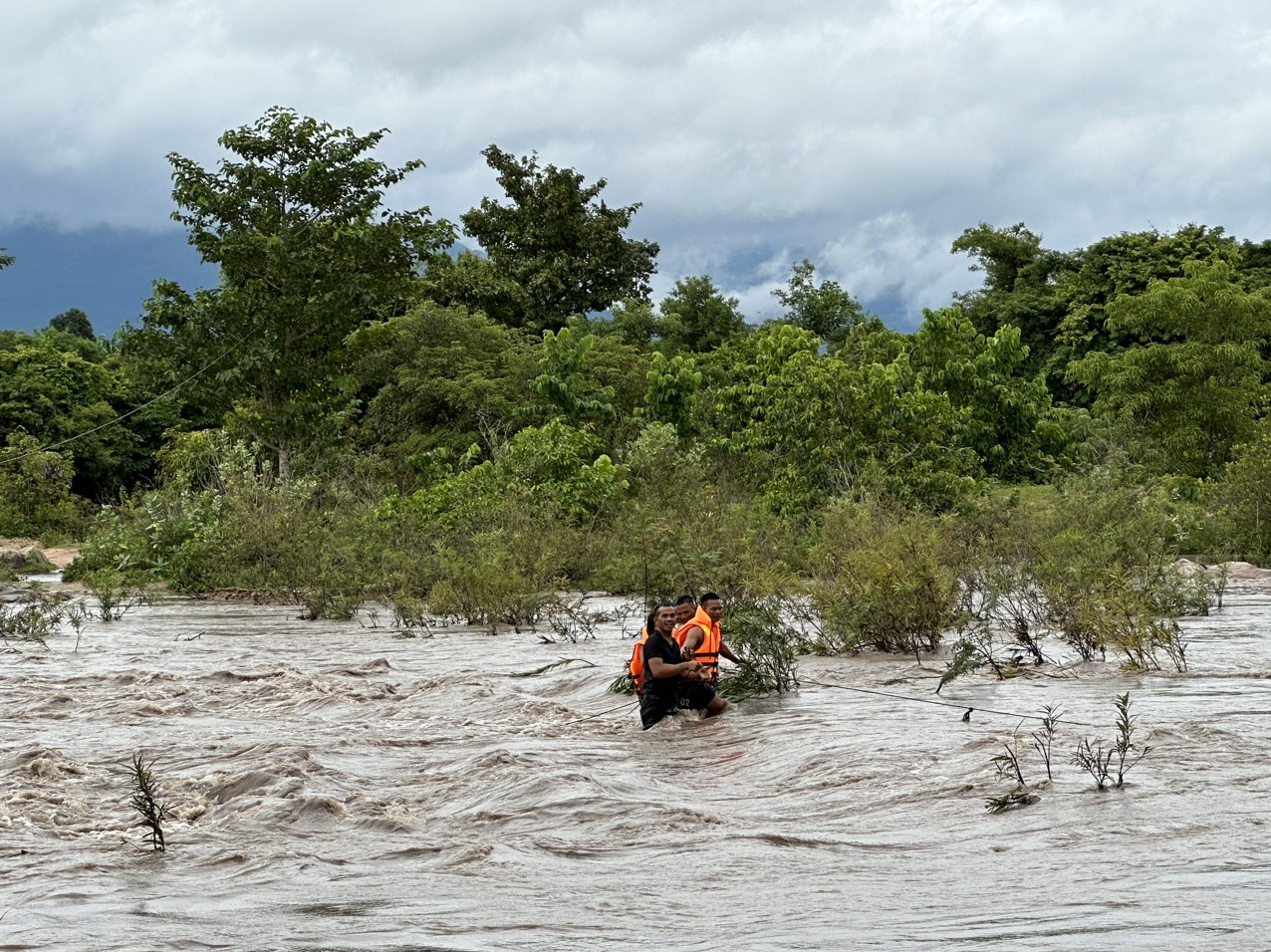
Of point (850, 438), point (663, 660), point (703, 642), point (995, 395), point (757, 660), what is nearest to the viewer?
point (663, 660)

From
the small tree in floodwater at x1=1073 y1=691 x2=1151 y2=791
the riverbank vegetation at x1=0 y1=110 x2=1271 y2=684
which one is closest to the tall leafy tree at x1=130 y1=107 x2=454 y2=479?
the riverbank vegetation at x1=0 y1=110 x2=1271 y2=684

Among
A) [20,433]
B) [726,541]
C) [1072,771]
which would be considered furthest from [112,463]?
[1072,771]

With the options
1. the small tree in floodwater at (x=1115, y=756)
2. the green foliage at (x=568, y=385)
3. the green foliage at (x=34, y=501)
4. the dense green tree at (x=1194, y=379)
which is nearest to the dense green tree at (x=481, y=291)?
the green foliage at (x=568, y=385)

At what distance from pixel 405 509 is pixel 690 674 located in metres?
17.7

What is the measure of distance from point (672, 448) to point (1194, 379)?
1375 cm

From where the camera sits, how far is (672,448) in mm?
31438

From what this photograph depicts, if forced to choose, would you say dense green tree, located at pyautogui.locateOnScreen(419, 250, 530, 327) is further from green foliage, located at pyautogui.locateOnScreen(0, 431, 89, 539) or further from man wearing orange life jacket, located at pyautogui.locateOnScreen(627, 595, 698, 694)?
man wearing orange life jacket, located at pyautogui.locateOnScreen(627, 595, 698, 694)

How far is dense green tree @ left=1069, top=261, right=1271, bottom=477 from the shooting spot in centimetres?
3541

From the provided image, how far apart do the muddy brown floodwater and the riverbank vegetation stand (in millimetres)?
2089

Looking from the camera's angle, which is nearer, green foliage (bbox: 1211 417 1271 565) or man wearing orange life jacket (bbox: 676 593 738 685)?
man wearing orange life jacket (bbox: 676 593 738 685)

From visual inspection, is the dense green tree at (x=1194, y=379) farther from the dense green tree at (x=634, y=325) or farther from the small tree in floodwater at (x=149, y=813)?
the small tree in floodwater at (x=149, y=813)

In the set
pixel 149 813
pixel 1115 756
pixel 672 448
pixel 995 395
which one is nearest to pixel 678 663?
pixel 1115 756

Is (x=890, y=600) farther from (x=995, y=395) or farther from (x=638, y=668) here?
(x=995, y=395)

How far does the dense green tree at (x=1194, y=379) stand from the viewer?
3541cm
